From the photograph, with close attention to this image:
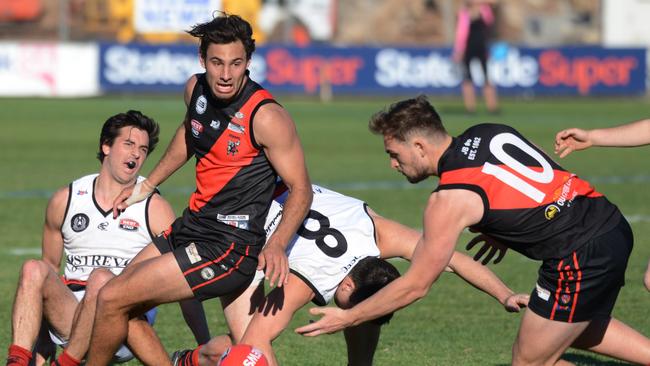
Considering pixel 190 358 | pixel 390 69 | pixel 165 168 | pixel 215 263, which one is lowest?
pixel 390 69

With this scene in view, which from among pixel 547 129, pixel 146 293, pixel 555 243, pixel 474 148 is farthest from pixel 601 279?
pixel 547 129

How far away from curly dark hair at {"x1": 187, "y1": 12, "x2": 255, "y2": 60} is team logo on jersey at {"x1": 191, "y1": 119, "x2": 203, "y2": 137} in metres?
0.33

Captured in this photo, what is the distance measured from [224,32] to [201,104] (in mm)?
403

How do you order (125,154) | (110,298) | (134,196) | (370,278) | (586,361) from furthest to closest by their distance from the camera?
(586,361)
(125,154)
(134,196)
(370,278)
(110,298)

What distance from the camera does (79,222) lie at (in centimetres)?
673

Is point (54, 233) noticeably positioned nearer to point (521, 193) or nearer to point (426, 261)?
point (426, 261)

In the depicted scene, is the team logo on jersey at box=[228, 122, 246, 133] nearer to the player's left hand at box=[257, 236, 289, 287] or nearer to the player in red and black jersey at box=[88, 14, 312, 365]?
the player in red and black jersey at box=[88, 14, 312, 365]

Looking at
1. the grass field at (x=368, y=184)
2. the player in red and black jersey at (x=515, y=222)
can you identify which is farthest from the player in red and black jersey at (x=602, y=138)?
the grass field at (x=368, y=184)

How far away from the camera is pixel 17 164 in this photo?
1691 cm

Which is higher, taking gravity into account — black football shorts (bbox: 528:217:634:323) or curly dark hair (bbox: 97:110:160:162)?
curly dark hair (bbox: 97:110:160:162)

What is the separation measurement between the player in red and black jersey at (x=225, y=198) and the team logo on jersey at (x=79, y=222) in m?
0.90

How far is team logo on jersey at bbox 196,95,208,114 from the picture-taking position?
19.5 ft

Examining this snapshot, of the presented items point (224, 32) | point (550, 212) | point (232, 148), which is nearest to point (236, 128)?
point (232, 148)

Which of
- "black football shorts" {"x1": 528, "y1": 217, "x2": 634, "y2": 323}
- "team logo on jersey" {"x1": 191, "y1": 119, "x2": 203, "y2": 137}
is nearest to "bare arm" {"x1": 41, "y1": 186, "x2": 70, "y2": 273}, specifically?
"team logo on jersey" {"x1": 191, "y1": 119, "x2": 203, "y2": 137}
